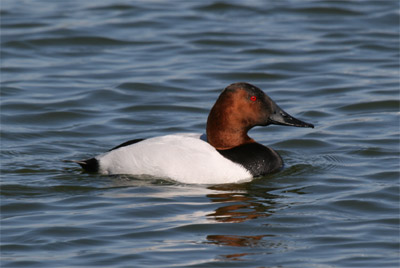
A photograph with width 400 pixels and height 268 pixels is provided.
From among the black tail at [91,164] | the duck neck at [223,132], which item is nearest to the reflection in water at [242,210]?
the duck neck at [223,132]

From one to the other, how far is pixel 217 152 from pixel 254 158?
37 cm

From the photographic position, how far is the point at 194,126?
10.3 meters

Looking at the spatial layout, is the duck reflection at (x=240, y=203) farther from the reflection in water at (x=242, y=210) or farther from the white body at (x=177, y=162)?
the white body at (x=177, y=162)

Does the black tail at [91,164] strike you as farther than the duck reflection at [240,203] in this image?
Yes

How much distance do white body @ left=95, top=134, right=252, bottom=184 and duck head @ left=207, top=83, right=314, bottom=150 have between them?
0.17m

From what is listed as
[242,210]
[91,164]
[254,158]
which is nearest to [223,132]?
[254,158]

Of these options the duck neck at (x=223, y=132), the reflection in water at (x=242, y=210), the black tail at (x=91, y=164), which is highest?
the duck neck at (x=223, y=132)

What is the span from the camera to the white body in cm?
801

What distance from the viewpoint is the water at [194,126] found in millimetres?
6551

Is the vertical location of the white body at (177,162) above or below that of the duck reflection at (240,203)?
above

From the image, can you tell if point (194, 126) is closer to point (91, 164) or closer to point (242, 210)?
point (91, 164)

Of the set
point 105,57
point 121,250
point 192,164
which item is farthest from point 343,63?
point 121,250

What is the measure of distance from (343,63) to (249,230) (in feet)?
22.0

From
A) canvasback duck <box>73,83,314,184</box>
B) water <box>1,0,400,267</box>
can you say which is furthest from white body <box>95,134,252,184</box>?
water <box>1,0,400,267</box>
